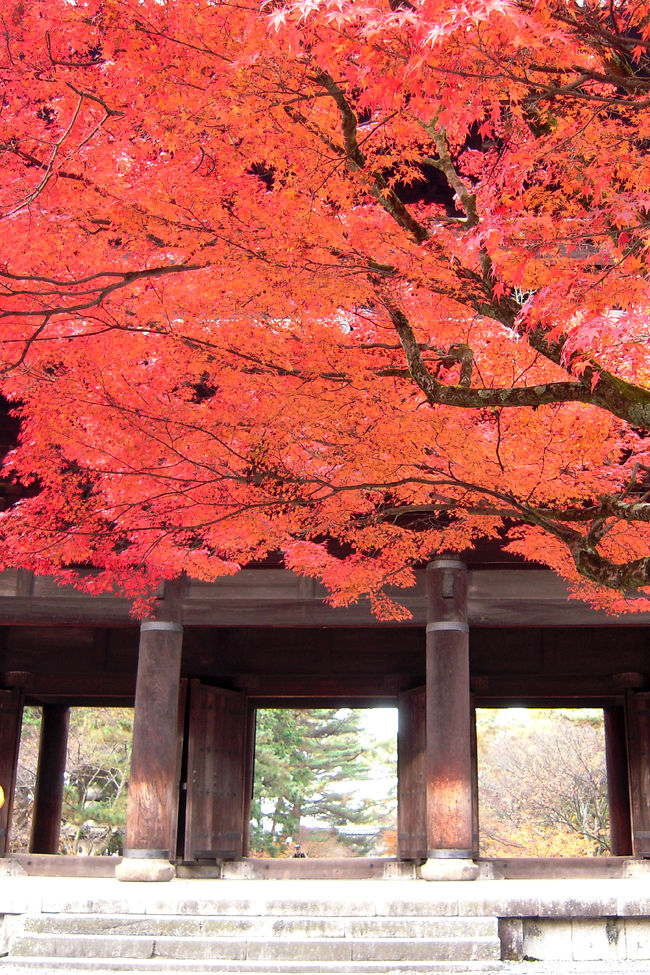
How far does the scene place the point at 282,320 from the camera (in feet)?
20.8

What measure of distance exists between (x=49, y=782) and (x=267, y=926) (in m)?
9.91

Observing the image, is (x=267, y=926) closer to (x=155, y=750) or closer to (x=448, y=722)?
(x=155, y=750)

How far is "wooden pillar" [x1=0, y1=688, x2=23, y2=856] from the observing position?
12852 millimetres

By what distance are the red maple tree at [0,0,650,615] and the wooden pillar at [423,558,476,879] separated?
1.99 m

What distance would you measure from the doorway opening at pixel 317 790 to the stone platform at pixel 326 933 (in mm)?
19654

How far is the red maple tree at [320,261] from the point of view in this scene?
4121 millimetres

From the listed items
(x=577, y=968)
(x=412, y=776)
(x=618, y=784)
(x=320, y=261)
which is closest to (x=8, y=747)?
(x=412, y=776)

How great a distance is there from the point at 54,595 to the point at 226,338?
5321mm

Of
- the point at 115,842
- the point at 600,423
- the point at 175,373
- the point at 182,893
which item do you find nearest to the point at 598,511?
the point at 600,423

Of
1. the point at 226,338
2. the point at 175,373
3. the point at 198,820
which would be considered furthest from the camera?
the point at 198,820

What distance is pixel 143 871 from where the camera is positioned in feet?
29.5

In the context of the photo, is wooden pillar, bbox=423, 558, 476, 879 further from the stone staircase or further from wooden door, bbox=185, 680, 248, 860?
wooden door, bbox=185, 680, 248, 860

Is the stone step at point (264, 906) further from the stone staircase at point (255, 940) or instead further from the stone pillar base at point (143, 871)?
the stone pillar base at point (143, 871)

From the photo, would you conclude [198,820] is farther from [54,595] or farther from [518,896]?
[518,896]
